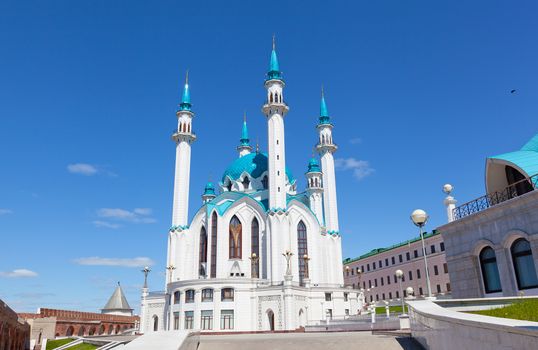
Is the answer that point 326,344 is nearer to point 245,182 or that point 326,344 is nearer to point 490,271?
point 490,271

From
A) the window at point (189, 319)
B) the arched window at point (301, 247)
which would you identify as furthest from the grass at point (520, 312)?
the arched window at point (301, 247)

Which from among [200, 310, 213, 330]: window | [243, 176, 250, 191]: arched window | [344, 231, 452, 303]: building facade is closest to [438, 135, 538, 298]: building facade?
[200, 310, 213, 330]: window

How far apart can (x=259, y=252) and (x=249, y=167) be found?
14933mm

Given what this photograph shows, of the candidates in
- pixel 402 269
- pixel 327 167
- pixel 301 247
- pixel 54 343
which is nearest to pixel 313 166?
pixel 327 167

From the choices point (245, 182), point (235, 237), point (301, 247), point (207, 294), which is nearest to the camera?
point (207, 294)

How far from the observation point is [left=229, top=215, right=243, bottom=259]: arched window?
5147 cm

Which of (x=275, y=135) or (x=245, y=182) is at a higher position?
(x=275, y=135)

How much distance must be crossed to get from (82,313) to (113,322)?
8.20 m

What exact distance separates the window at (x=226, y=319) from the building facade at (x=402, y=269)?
15.4 meters

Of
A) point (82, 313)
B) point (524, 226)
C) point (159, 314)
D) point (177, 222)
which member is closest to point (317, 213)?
point (177, 222)

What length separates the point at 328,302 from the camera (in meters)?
49.0

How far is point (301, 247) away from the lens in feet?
173

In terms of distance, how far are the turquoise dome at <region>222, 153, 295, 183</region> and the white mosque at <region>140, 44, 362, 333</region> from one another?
1.16 feet

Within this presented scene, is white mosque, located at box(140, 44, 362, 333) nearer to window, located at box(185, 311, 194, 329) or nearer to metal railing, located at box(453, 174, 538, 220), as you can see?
window, located at box(185, 311, 194, 329)
